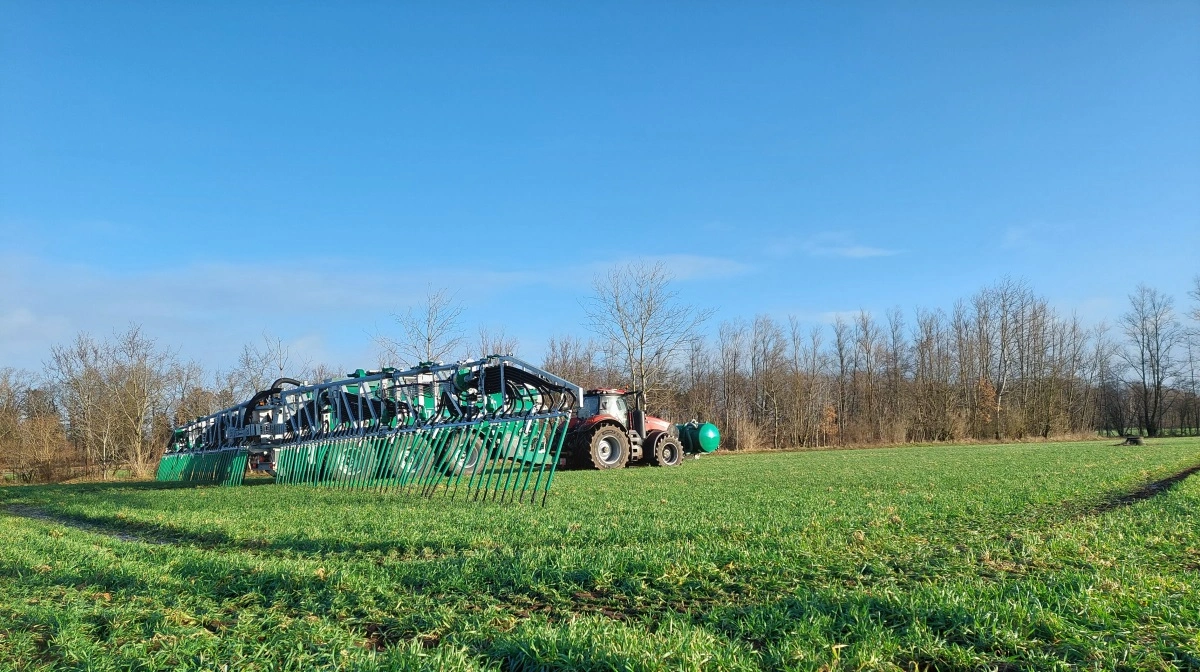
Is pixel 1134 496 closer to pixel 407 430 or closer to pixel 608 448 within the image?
pixel 407 430

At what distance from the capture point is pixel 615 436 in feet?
65.3

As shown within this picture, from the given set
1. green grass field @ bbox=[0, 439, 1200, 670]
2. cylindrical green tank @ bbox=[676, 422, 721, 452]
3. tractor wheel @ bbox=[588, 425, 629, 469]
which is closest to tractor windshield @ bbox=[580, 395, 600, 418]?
tractor wheel @ bbox=[588, 425, 629, 469]

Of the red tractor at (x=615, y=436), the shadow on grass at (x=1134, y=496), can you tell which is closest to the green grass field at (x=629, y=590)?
the shadow on grass at (x=1134, y=496)

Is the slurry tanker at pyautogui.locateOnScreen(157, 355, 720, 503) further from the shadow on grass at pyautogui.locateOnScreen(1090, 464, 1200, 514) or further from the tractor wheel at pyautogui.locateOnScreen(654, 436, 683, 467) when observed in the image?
the shadow on grass at pyautogui.locateOnScreen(1090, 464, 1200, 514)

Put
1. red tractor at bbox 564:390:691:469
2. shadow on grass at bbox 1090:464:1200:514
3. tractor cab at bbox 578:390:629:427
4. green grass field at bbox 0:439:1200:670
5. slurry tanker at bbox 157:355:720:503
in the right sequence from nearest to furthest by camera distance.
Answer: green grass field at bbox 0:439:1200:670
shadow on grass at bbox 1090:464:1200:514
slurry tanker at bbox 157:355:720:503
red tractor at bbox 564:390:691:469
tractor cab at bbox 578:390:629:427

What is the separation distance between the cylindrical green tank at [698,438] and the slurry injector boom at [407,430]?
434 inches

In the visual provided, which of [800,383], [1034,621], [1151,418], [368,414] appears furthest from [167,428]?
[1151,418]

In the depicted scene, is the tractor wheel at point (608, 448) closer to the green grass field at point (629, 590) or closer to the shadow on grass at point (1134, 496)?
the green grass field at point (629, 590)

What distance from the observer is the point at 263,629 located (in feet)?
13.0

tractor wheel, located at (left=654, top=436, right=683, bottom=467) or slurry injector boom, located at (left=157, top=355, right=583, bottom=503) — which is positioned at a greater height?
slurry injector boom, located at (left=157, top=355, right=583, bottom=503)

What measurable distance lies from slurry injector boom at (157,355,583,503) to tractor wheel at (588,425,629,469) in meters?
4.24

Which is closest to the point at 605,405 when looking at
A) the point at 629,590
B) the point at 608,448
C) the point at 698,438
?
the point at 608,448

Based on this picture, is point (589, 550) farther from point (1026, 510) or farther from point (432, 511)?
point (1026, 510)

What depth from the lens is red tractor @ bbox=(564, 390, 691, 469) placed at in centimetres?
1958
